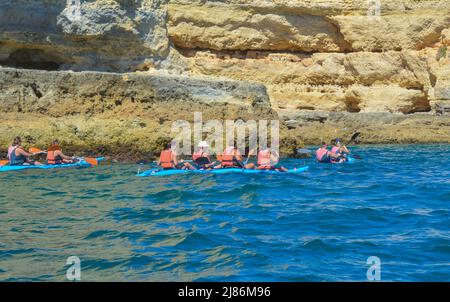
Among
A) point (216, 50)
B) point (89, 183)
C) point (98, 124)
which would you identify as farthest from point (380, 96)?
point (89, 183)

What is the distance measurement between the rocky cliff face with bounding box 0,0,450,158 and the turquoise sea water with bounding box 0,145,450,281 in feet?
18.6

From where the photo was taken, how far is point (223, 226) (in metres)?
8.75

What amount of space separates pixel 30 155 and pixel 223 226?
785 cm

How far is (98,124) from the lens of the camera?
53.1 feet

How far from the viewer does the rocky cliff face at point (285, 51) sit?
78.2ft

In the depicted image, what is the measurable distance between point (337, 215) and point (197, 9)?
2112 cm

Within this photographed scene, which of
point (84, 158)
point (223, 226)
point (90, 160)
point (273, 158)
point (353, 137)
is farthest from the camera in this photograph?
point (353, 137)

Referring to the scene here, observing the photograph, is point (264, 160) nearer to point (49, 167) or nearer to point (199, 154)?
point (199, 154)

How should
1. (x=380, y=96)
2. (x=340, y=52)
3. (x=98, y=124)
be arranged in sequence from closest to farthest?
(x=98, y=124) → (x=380, y=96) → (x=340, y=52)

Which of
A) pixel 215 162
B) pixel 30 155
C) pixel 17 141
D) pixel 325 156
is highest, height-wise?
pixel 17 141

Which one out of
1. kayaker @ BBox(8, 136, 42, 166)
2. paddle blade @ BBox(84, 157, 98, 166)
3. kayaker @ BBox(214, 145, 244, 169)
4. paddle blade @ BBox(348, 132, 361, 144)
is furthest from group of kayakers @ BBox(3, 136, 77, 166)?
paddle blade @ BBox(348, 132, 361, 144)

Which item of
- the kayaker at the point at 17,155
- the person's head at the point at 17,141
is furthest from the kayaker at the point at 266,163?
the person's head at the point at 17,141

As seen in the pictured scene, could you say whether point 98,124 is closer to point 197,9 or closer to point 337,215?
point 337,215

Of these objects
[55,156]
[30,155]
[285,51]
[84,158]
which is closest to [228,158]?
[84,158]
